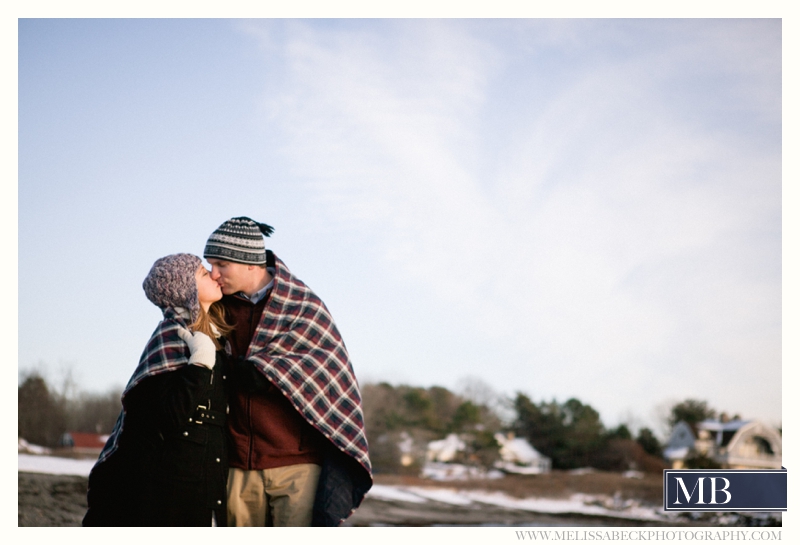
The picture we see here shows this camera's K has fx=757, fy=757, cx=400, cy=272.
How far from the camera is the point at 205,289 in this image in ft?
8.96

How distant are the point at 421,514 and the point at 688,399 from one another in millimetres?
5649

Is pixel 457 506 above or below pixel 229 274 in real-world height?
below

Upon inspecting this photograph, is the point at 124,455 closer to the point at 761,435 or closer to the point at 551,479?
the point at 761,435

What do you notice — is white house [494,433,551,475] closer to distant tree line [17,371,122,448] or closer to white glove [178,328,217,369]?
distant tree line [17,371,122,448]

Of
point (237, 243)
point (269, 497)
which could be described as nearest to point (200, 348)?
point (237, 243)

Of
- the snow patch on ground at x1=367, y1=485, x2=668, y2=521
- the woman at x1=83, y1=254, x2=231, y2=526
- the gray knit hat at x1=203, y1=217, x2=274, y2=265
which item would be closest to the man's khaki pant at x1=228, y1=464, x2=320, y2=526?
the woman at x1=83, y1=254, x2=231, y2=526

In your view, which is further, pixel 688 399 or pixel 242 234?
pixel 688 399

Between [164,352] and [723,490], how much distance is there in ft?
9.69

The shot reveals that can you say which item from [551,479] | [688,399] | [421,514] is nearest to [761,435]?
[688,399]

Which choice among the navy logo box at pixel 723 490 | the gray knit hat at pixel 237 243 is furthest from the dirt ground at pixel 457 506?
the gray knit hat at pixel 237 243

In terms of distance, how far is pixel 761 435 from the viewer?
39.4ft

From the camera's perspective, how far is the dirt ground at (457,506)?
8219mm

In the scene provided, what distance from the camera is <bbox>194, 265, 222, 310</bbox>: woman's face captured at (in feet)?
8.93

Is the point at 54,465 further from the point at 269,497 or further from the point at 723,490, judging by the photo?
the point at 723,490
